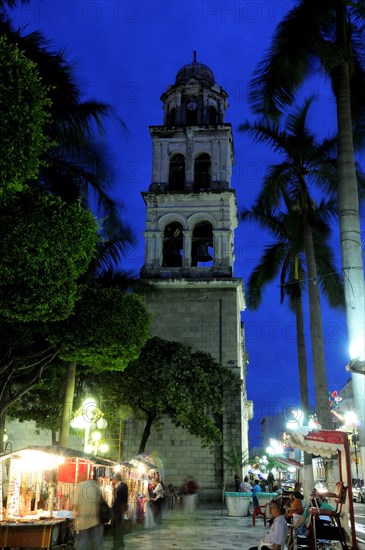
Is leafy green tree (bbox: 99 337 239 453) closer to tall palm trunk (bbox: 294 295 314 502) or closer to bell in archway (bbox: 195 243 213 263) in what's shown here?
tall palm trunk (bbox: 294 295 314 502)

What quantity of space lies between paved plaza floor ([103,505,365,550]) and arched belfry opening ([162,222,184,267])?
13.6 m

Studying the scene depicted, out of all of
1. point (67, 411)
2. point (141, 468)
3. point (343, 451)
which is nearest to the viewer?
point (343, 451)

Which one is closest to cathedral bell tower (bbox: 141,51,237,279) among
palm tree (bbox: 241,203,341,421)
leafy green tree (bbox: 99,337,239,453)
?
palm tree (bbox: 241,203,341,421)

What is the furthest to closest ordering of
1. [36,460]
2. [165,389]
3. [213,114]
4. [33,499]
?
[213,114], [165,389], [33,499], [36,460]

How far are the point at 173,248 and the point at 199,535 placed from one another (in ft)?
57.9

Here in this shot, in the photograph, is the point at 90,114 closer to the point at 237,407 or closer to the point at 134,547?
the point at 134,547

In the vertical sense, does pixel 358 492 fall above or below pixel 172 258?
below

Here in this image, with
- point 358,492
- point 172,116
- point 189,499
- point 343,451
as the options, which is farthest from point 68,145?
point 358,492

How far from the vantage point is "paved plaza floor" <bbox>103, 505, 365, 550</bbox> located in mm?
11617

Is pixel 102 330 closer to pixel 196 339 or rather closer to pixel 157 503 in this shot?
pixel 157 503

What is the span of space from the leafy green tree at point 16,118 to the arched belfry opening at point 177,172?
22329 millimetres

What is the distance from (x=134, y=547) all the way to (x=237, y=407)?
1428cm

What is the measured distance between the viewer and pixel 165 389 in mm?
20438

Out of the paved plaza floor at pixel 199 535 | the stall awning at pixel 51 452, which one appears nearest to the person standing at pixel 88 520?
the stall awning at pixel 51 452
